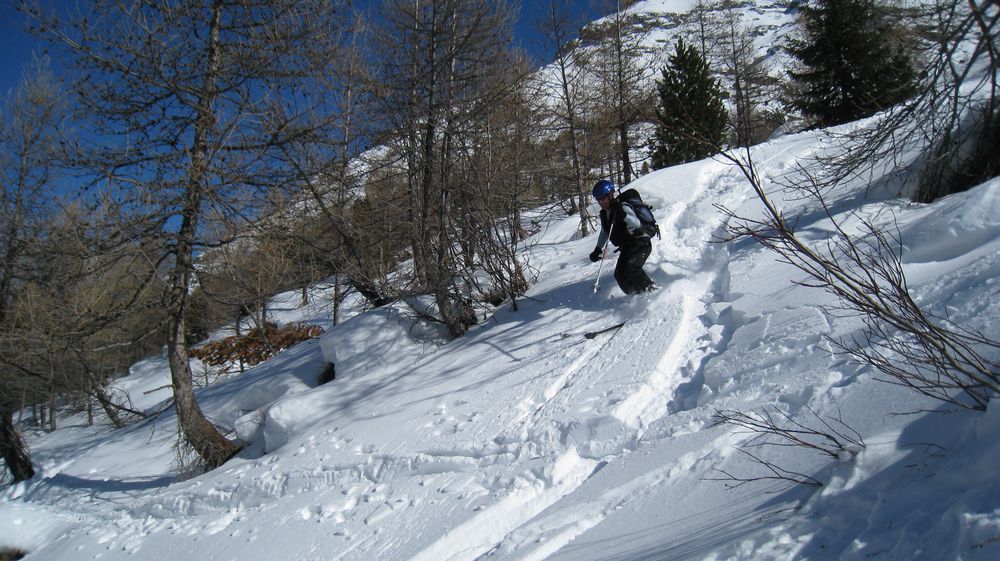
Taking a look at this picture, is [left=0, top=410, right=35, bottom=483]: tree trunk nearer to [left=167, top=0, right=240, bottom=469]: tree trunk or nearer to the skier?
[left=167, top=0, right=240, bottom=469]: tree trunk

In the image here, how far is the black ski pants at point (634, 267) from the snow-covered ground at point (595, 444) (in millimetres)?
196

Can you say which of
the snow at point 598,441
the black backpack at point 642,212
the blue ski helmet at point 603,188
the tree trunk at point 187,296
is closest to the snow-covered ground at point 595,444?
the snow at point 598,441

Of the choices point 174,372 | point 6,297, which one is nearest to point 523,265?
point 174,372

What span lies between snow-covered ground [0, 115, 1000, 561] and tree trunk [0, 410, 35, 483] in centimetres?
317

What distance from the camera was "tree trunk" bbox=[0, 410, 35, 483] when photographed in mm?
11461

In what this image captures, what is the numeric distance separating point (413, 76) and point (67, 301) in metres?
6.10

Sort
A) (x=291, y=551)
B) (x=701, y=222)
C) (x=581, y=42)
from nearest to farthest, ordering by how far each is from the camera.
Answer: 1. (x=291, y=551)
2. (x=701, y=222)
3. (x=581, y=42)

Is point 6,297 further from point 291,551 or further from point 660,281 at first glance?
point 660,281

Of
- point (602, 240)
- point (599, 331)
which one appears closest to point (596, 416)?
point (599, 331)

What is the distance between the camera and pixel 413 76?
8.05 metres

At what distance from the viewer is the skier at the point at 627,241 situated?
21.9 feet

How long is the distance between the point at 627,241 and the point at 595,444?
3.08 m

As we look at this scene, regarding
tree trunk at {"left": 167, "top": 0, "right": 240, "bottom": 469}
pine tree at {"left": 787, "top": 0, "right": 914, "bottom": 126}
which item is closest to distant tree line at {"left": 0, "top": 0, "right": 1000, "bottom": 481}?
tree trunk at {"left": 167, "top": 0, "right": 240, "bottom": 469}

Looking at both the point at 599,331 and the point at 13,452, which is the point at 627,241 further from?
the point at 13,452
